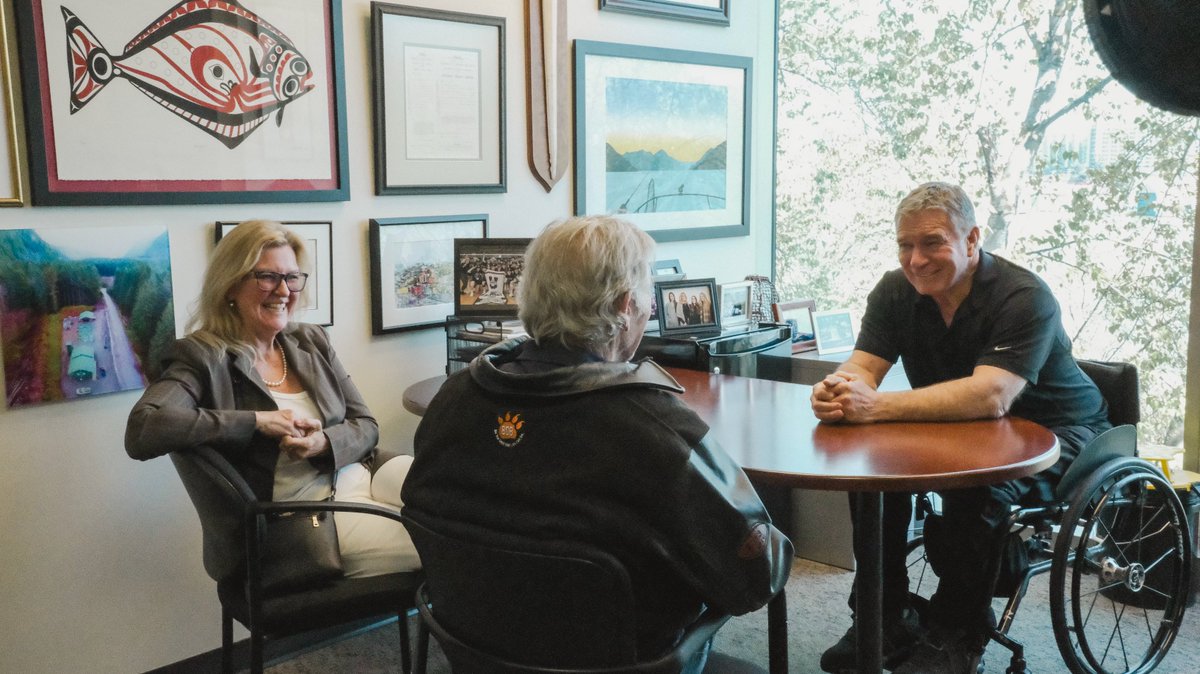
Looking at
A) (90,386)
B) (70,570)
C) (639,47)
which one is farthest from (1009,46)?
(70,570)

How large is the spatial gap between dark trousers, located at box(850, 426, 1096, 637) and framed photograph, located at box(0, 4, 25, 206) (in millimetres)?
2018

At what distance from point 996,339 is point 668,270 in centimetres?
158

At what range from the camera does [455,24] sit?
3.22 m

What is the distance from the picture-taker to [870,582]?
2219mm

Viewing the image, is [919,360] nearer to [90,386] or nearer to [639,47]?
[639,47]

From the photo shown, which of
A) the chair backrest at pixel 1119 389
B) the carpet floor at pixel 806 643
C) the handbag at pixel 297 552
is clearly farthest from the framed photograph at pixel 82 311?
the chair backrest at pixel 1119 389

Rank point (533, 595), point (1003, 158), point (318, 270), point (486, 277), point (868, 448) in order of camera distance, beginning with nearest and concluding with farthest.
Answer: point (533, 595)
point (868, 448)
point (318, 270)
point (486, 277)
point (1003, 158)

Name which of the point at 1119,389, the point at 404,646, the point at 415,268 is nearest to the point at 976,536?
the point at 1119,389

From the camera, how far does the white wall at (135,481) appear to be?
8.16 ft

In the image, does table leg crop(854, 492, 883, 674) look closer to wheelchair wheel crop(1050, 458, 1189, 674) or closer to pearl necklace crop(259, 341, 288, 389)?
wheelchair wheel crop(1050, 458, 1189, 674)

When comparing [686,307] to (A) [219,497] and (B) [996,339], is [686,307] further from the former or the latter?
(A) [219,497]

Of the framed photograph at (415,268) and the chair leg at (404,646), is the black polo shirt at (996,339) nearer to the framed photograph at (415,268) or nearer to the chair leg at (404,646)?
the framed photograph at (415,268)

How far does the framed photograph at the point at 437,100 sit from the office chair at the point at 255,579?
3.88ft

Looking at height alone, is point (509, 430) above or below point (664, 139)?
below
